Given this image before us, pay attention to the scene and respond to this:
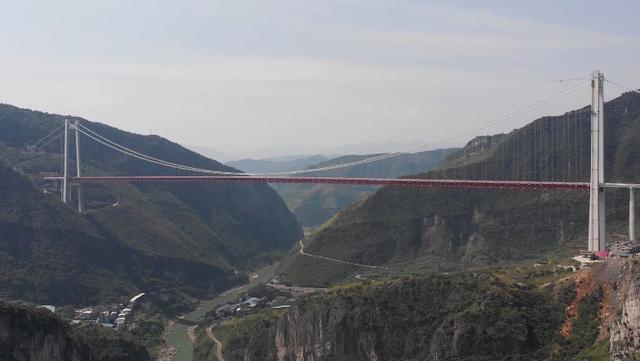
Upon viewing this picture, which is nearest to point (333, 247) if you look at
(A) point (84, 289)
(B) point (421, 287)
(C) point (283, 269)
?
(C) point (283, 269)

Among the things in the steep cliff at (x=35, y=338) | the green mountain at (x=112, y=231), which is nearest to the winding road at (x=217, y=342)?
the steep cliff at (x=35, y=338)

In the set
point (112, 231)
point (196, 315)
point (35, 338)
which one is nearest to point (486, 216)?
point (196, 315)

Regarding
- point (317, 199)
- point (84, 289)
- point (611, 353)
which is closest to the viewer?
point (611, 353)

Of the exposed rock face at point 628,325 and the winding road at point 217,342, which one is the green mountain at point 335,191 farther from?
the exposed rock face at point 628,325

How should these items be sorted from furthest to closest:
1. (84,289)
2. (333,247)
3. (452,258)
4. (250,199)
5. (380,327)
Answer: (250,199) → (333,247) → (452,258) → (84,289) → (380,327)

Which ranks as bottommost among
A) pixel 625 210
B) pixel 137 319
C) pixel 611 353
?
pixel 137 319

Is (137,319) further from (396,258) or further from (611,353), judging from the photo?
(611,353)
